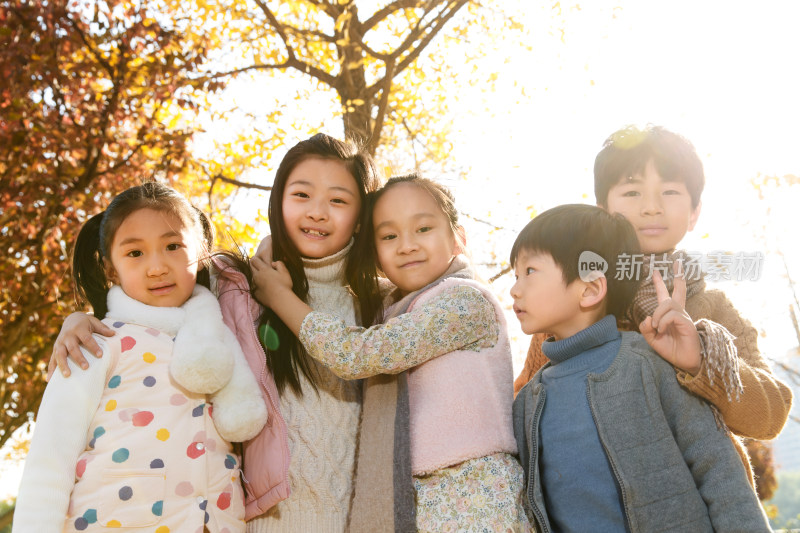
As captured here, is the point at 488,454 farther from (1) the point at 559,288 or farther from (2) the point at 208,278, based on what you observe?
(2) the point at 208,278

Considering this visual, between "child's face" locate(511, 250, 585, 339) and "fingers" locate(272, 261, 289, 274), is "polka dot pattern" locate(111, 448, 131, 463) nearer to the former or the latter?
"fingers" locate(272, 261, 289, 274)

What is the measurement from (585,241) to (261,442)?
1.24 m

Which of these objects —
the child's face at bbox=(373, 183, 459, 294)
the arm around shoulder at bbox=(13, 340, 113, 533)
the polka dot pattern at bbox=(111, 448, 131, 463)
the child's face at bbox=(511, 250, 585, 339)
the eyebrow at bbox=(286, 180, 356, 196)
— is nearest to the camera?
the arm around shoulder at bbox=(13, 340, 113, 533)

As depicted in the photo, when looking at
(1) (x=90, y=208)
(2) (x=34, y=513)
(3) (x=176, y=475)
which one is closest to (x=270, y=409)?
(3) (x=176, y=475)

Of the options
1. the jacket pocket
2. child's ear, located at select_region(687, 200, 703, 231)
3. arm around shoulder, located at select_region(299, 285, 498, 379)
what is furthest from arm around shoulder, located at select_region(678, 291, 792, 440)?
the jacket pocket

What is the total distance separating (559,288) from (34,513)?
5.35 feet

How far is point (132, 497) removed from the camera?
183cm

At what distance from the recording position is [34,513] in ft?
5.63

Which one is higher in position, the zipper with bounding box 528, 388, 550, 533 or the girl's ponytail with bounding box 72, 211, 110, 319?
the girl's ponytail with bounding box 72, 211, 110, 319

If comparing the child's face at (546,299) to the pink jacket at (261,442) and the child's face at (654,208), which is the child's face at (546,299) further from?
the pink jacket at (261,442)

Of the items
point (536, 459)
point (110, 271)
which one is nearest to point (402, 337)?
point (536, 459)

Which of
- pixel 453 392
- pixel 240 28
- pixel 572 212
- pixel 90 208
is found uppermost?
pixel 240 28

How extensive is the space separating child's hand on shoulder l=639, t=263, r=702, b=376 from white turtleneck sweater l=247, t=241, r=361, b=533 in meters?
A: 1.04

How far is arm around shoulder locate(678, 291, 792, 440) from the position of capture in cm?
189
